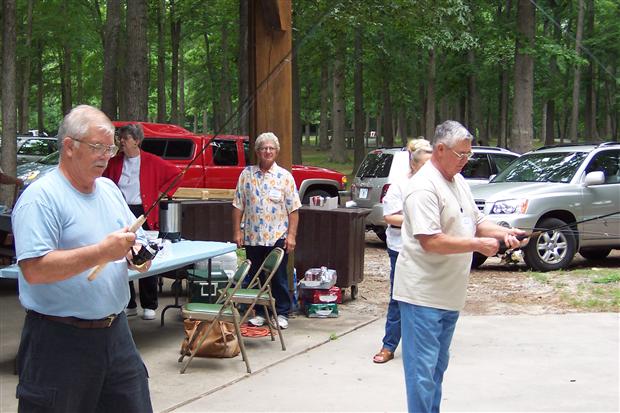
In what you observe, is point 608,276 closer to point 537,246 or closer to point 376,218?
point 537,246

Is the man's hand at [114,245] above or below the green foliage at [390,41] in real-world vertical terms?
below

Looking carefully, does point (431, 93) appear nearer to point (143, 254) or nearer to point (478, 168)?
point (478, 168)

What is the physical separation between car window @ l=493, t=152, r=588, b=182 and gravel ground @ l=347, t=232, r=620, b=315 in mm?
1303

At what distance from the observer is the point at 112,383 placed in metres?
3.45

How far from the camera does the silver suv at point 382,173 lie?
13797mm

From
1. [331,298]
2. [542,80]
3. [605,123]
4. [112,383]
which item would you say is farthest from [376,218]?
[605,123]

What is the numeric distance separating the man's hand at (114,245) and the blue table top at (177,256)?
114 inches

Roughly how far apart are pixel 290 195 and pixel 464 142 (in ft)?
11.2

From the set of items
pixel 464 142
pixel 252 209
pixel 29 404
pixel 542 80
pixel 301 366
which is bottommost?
pixel 301 366

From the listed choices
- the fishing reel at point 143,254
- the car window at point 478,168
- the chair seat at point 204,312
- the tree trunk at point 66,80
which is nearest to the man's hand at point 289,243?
the chair seat at point 204,312

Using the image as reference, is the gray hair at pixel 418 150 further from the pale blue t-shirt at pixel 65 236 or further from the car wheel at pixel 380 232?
the car wheel at pixel 380 232

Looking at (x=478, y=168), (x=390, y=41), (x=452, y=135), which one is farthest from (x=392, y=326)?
(x=390, y=41)

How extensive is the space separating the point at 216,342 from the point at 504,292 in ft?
14.5

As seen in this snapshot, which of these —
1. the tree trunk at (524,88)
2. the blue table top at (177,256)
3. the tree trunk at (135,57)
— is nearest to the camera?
the blue table top at (177,256)
